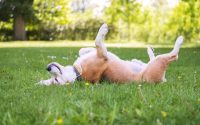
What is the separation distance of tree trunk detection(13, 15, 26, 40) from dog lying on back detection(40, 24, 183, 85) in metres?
25.8

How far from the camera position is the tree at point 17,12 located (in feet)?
93.3

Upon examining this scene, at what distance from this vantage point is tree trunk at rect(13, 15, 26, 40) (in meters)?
30.2

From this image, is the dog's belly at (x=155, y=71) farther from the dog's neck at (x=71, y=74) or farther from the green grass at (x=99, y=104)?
the dog's neck at (x=71, y=74)

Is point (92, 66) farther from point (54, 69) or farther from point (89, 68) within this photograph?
point (54, 69)

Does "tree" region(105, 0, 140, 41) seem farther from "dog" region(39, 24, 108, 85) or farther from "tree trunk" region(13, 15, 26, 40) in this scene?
"dog" region(39, 24, 108, 85)

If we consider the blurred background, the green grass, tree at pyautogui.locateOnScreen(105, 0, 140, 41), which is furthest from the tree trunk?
the green grass

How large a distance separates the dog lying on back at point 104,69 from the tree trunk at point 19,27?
25.8 m

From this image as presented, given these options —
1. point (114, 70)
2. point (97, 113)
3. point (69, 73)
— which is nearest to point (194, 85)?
point (114, 70)

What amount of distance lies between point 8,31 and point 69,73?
30.4m

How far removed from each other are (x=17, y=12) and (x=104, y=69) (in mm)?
25368

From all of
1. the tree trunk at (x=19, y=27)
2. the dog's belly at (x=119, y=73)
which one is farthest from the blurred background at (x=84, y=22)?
the dog's belly at (x=119, y=73)

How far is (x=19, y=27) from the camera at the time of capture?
30.7 metres

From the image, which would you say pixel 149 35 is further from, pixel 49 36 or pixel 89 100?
pixel 89 100

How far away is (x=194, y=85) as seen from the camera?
194 inches
